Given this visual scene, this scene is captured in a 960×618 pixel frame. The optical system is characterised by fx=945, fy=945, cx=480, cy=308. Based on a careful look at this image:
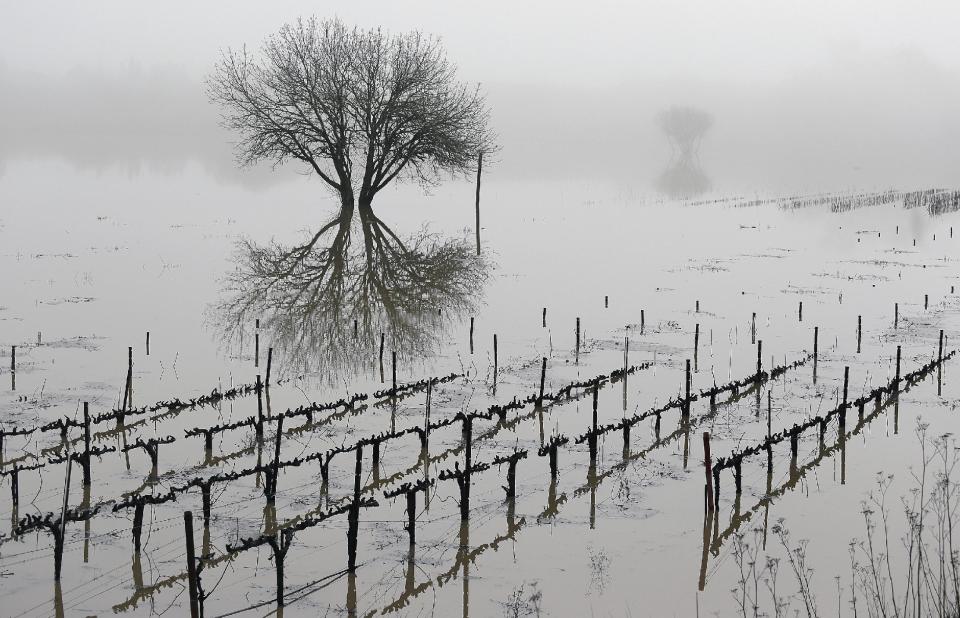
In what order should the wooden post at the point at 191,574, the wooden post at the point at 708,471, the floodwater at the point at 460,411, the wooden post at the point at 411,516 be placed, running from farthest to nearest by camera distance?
the wooden post at the point at 708,471
the wooden post at the point at 411,516
the floodwater at the point at 460,411
the wooden post at the point at 191,574

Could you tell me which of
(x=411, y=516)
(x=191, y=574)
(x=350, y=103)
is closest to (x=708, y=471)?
(x=411, y=516)

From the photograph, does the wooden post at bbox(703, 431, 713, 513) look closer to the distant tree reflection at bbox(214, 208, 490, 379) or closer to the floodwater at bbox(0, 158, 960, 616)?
the floodwater at bbox(0, 158, 960, 616)

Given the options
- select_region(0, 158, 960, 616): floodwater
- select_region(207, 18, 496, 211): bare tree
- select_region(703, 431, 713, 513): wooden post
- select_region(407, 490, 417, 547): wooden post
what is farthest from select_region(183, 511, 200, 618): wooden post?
select_region(207, 18, 496, 211): bare tree

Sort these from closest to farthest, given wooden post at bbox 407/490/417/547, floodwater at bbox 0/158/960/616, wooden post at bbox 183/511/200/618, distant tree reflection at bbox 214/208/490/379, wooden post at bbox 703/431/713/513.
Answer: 1. wooden post at bbox 183/511/200/618
2. floodwater at bbox 0/158/960/616
3. wooden post at bbox 407/490/417/547
4. wooden post at bbox 703/431/713/513
5. distant tree reflection at bbox 214/208/490/379

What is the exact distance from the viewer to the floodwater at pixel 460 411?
22.9ft

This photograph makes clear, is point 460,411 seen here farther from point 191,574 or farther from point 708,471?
point 191,574

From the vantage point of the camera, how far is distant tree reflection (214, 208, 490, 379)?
1562cm

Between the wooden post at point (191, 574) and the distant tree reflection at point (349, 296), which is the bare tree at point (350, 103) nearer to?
the distant tree reflection at point (349, 296)

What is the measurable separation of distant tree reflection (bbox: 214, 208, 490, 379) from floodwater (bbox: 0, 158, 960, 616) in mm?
123

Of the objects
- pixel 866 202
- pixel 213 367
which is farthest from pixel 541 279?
pixel 866 202

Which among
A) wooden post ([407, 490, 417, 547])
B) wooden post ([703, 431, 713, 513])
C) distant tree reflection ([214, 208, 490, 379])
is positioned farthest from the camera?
distant tree reflection ([214, 208, 490, 379])

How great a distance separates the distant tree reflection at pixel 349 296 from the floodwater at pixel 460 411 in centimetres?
12

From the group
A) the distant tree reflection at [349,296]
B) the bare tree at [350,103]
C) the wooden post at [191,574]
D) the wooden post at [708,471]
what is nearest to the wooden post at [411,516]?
the wooden post at [191,574]

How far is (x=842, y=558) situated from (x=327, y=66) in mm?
37197
